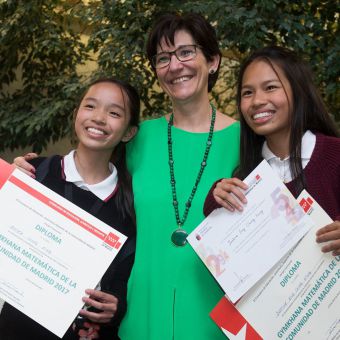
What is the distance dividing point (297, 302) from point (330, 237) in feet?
0.73

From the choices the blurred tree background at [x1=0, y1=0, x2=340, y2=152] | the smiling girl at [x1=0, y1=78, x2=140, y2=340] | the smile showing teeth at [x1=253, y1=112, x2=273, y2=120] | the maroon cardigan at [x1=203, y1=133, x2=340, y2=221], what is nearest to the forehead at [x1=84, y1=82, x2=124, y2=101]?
the smiling girl at [x1=0, y1=78, x2=140, y2=340]

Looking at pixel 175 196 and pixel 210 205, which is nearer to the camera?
pixel 210 205

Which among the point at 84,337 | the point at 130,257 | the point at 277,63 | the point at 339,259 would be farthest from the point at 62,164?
the point at 339,259

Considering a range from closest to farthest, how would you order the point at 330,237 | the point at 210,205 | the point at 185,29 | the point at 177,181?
the point at 330,237, the point at 210,205, the point at 177,181, the point at 185,29

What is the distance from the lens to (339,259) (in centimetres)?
137

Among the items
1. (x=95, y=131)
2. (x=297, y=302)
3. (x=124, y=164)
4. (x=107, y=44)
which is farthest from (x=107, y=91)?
(x=107, y=44)

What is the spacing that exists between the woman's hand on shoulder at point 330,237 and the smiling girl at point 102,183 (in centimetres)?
68

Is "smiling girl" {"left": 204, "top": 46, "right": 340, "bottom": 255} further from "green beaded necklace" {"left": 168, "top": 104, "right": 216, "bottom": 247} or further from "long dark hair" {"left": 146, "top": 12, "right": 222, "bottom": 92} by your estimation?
"long dark hair" {"left": 146, "top": 12, "right": 222, "bottom": 92}

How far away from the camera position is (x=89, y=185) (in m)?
1.71

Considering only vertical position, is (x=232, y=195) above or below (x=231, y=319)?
above

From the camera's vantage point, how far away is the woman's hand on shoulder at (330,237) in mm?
1312

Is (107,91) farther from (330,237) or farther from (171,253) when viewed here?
(330,237)

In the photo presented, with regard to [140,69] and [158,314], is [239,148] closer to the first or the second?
[158,314]

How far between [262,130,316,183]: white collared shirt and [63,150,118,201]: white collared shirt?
60 centimetres
